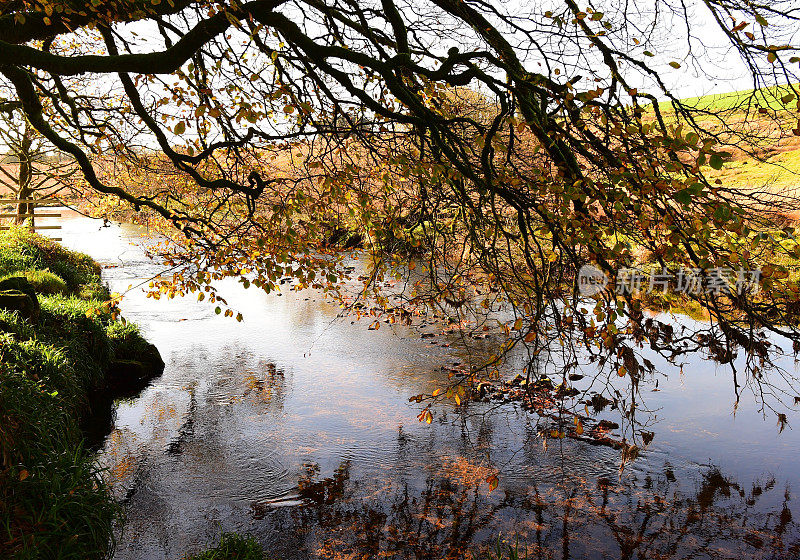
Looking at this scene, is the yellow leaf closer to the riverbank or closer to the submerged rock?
the riverbank

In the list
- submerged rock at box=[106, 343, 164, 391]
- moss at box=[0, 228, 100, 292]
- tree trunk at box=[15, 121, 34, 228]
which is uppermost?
tree trunk at box=[15, 121, 34, 228]

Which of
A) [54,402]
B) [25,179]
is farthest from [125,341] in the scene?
[25,179]

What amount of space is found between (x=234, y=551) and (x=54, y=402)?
11.6 feet

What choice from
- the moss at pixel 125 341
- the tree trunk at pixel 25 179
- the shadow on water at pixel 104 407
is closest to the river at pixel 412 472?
the shadow on water at pixel 104 407

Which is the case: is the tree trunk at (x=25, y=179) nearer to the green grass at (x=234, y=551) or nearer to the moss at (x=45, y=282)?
the moss at (x=45, y=282)

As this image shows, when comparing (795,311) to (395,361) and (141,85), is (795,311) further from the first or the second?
(395,361)

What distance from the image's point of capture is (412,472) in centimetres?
798

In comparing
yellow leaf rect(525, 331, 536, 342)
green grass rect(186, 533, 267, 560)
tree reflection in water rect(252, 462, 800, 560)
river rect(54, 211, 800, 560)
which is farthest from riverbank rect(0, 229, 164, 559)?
yellow leaf rect(525, 331, 536, 342)

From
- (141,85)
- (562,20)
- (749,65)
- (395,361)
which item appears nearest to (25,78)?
(141,85)

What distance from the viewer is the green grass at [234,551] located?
5758mm

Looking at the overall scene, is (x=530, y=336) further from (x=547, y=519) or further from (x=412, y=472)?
(x=412, y=472)

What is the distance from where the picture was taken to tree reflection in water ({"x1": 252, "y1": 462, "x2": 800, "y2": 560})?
637cm

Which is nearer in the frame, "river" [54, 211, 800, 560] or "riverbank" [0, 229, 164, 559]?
"riverbank" [0, 229, 164, 559]

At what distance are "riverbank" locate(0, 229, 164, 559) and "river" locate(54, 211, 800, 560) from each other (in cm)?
56
